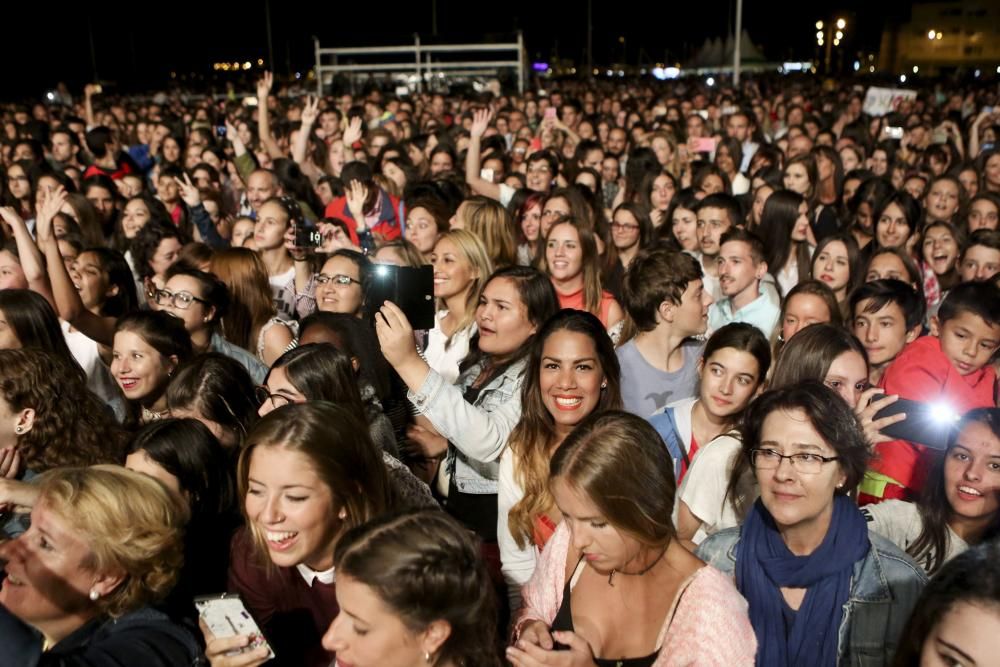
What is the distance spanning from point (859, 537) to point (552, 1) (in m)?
64.7

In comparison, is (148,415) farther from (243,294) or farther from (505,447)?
(505,447)

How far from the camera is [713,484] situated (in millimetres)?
3176

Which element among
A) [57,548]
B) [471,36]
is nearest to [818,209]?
[57,548]

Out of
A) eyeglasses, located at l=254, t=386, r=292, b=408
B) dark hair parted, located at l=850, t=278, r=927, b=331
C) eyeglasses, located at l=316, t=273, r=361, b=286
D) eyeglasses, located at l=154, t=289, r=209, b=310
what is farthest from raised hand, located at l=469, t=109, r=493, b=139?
eyeglasses, located at l=254, t=386, r=292, b=408

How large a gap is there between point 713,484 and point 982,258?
3.49 metres

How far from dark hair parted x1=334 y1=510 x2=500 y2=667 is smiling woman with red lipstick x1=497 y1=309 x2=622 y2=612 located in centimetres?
94

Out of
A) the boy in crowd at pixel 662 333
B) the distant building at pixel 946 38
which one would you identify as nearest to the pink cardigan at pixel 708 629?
the boy in crowd at pixel 662 333

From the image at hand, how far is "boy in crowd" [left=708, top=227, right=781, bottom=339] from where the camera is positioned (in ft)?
17.5

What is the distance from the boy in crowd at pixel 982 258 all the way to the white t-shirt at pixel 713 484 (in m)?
3.28

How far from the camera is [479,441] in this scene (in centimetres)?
336

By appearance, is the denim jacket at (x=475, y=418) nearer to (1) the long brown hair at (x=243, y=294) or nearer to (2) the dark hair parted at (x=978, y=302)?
(1) the long brown hair at (x=243, y=294)

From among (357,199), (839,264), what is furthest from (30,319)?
(839,264)

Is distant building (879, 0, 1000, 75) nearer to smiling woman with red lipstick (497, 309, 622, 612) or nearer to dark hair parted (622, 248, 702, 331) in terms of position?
dark hair parted (622, 248, 702, 331)

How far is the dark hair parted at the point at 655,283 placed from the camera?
14.3 ft
